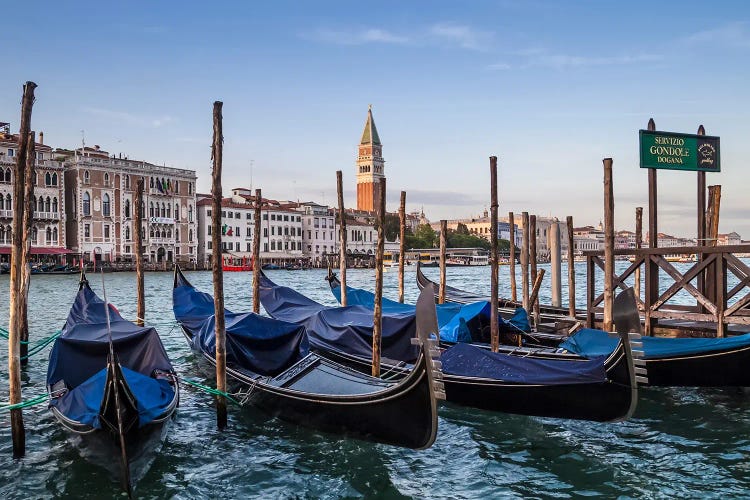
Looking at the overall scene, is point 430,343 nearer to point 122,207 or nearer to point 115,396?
point 115,396

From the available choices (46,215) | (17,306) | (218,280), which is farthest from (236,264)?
(17,306)

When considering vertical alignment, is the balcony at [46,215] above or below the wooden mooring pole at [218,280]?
above

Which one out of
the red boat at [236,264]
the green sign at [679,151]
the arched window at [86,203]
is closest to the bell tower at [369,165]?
the red boat at [236,264]

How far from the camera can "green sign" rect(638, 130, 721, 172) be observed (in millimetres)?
8703

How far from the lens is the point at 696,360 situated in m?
6.70

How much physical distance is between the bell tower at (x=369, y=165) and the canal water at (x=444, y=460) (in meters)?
69.2

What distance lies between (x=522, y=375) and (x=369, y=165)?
243 ft

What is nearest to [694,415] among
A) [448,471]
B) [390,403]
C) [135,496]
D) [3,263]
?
[448,471]

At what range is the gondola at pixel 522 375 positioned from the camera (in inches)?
221

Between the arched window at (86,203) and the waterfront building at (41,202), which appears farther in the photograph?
the arched window at (86,203)

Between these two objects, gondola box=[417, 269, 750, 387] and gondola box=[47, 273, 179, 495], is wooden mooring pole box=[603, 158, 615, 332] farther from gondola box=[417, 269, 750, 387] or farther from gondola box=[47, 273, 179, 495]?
gondola box=[47, 273, 179, 495]

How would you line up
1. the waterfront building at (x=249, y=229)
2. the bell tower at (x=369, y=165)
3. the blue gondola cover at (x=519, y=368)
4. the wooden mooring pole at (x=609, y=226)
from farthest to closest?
1. the bell tower at (x=369, y=165)
2. the waterfront building at (x=249, y=229)
3. the wooden mooring pole at (x=609, y=226)
4. the blue gondola cover at (x=519, y=368)

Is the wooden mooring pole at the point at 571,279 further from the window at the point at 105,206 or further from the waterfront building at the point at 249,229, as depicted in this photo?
the waterfront building at the point at 249,229

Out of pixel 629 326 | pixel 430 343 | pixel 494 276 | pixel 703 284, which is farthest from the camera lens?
pixel 703 284
